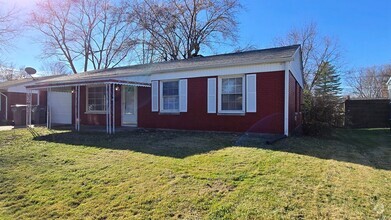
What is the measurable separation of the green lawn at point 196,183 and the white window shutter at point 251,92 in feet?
8.42

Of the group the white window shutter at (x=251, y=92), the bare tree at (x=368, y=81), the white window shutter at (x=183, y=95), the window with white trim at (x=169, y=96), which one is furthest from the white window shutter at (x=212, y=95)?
the bare tree at (x=368, y=81)

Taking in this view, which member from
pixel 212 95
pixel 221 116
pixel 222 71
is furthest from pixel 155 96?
pixel 222 71

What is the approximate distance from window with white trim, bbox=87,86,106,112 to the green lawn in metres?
7.06

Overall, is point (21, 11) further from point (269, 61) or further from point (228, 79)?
point (269, 61)

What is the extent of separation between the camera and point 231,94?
1040 centimetres

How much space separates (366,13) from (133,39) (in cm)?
1991

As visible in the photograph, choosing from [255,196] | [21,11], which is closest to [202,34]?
[21,11]

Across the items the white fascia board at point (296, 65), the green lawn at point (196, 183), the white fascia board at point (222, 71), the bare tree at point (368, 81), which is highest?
the bare tree at point (368, 81)

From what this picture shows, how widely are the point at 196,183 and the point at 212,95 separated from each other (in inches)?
250

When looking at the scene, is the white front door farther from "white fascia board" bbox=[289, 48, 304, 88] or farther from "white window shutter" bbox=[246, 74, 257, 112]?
"white fascia board" bbox=[289, 48, 304, 88]

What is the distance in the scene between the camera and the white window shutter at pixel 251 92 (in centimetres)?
982

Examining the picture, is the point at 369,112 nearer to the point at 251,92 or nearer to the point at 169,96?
the point at 251,92

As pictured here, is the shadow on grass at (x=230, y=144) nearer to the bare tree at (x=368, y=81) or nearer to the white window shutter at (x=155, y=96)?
the white window shutter at (x=155, y=96)

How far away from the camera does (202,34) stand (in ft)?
91.8
